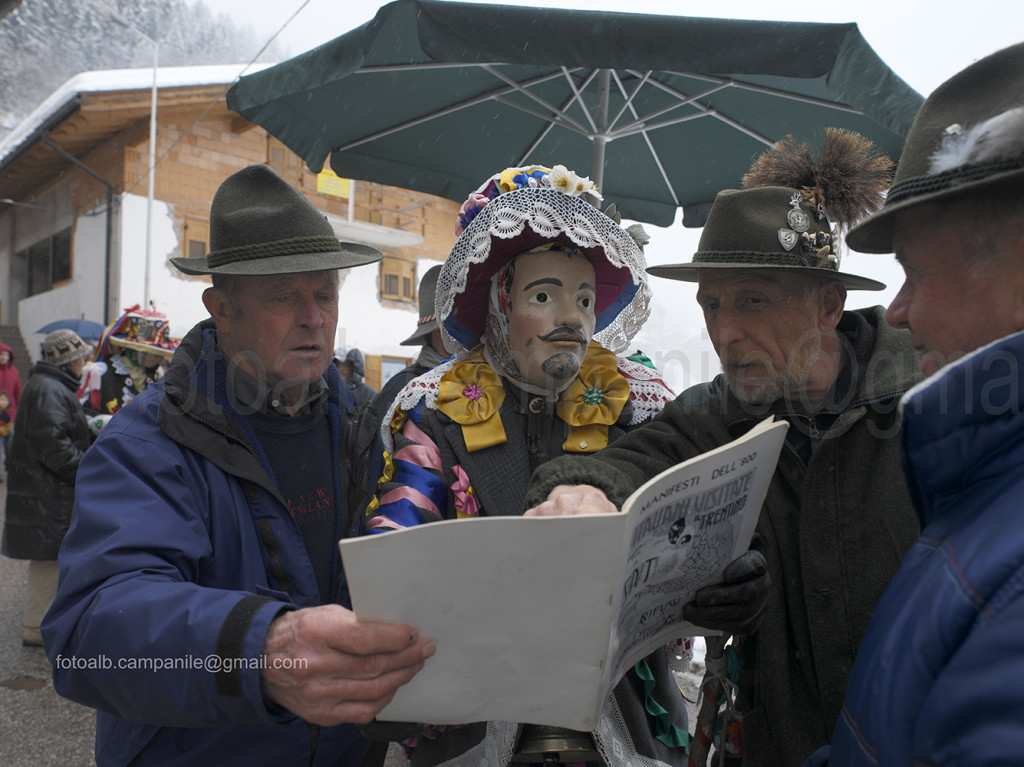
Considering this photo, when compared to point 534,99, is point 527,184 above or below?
below

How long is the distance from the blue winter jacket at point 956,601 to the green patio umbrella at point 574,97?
2.02 metres

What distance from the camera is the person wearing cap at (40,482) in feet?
14.3

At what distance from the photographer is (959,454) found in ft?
2.83

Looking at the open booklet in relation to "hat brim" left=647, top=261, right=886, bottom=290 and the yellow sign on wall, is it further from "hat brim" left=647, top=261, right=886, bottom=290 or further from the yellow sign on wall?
the yellow sign on wall

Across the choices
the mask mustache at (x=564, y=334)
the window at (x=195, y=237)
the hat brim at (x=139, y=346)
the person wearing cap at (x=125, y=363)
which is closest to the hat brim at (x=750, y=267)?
the mask mustache at (x=564, y=334)

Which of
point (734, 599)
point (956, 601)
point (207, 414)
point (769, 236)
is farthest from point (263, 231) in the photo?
point (956, 601)

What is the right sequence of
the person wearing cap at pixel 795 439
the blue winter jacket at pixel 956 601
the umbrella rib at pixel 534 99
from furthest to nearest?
the umbrella rib at pixel 534 99 < the person wearing cap at pixel 795 439 < the blue winter jacket at pixel 956 601

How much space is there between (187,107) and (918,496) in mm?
13262

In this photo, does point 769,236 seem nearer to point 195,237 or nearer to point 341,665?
point 341,665

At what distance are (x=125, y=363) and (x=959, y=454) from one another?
6.26 m

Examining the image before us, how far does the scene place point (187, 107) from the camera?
11.6m

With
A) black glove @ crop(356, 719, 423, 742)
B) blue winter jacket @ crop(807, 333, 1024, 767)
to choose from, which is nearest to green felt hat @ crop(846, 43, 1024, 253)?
blue winter jacket @ crop(807, 333, 1024, 767)

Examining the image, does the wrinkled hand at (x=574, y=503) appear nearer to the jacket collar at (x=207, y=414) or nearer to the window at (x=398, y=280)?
the jacket collar at (x=207, y=414)

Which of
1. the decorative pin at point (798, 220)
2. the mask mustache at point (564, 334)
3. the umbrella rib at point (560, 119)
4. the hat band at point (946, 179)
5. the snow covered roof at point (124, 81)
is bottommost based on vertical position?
the mask mustache at point (564, 334)
